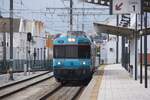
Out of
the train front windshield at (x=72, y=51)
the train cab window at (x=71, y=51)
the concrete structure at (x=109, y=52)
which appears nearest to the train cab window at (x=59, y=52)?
the train front windshield at (x=72, y=51)

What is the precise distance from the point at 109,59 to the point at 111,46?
4586 mm

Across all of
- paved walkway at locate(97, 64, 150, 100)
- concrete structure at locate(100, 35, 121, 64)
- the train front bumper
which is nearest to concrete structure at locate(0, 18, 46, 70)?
concrete structure at locate(100, 35, 121, 64)

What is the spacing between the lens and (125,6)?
2175 cm

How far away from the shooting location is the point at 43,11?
2280 inches

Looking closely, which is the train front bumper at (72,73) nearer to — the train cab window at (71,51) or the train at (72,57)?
the train at (72,57)

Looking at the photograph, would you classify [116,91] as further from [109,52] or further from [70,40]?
[109,52]

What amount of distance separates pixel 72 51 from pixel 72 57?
16.7 inches

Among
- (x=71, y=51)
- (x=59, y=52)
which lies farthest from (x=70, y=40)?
(x=59, y=52)

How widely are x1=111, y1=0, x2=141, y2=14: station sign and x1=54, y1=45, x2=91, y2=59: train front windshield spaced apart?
11.0 m

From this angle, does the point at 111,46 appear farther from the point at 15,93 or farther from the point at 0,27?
the point at 15,93

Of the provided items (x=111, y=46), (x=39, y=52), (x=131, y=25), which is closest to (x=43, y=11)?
(x=39, y=52)

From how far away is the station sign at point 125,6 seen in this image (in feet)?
70.9

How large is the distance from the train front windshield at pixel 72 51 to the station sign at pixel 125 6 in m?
11.0

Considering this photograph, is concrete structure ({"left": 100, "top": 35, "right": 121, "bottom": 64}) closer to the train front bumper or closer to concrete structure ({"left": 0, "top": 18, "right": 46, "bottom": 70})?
concrete structure ({"left": 0, "top": 18, "right": 46, "bottom": 70})
